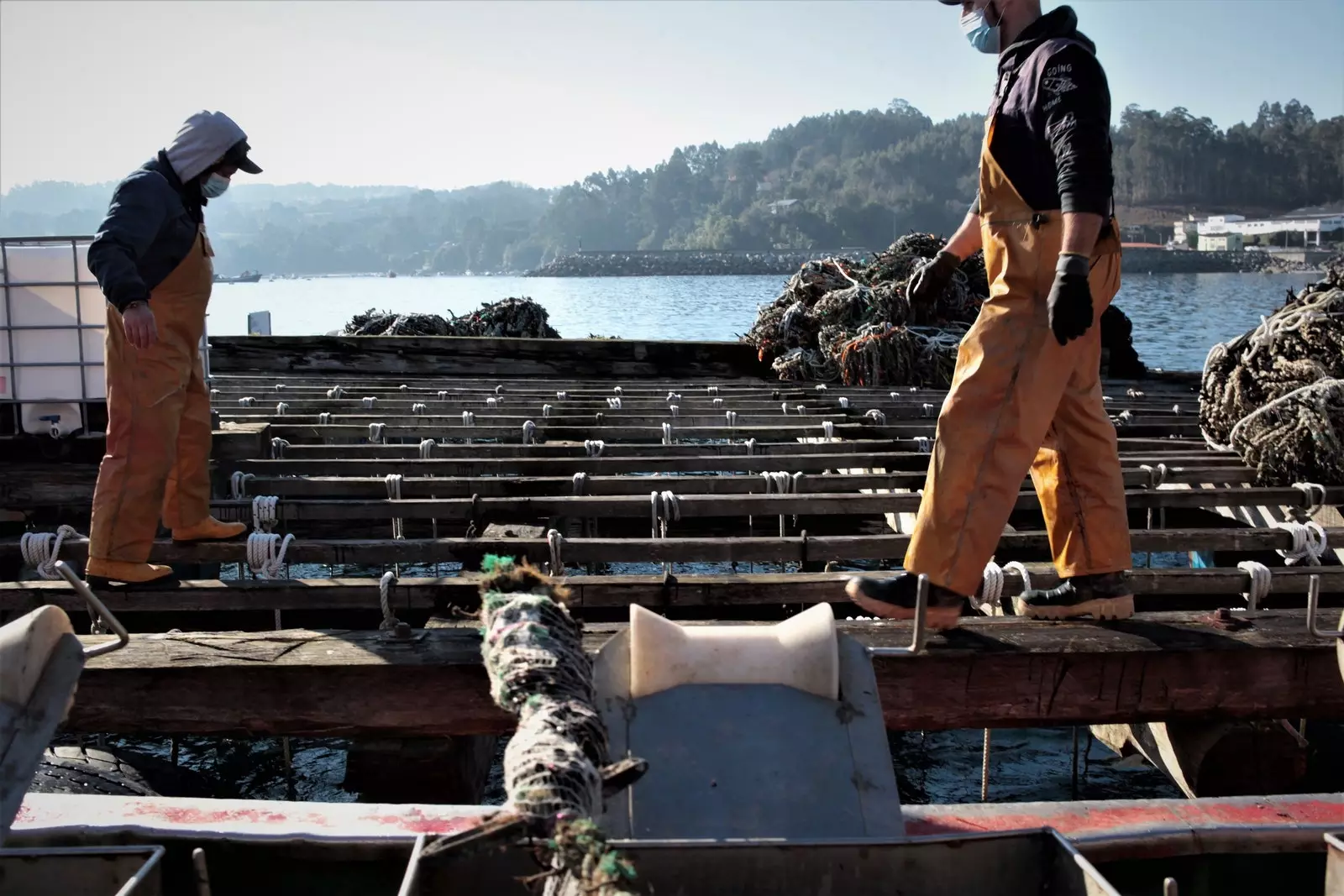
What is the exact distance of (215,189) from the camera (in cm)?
484

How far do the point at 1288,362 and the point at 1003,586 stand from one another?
11.6 ft

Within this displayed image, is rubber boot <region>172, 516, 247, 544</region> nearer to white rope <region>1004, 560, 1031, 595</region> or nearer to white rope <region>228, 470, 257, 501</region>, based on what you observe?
white rope <region>228, 470, 257, 501</region>

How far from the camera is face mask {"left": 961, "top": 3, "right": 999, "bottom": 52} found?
3.86m

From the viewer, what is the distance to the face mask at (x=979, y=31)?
12.7ft

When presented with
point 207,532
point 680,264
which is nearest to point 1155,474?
point 207,532

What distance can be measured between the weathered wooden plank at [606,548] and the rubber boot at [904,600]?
3.57ft

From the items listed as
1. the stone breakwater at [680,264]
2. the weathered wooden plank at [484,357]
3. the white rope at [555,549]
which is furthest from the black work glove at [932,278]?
the stone breakwater at [680,264]

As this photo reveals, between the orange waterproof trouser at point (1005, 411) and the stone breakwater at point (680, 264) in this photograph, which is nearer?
the orange waterproof trouser at point (1005, 411)

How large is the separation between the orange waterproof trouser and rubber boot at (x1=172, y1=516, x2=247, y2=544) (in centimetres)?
301

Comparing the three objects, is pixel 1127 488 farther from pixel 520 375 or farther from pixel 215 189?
pixel 520 375

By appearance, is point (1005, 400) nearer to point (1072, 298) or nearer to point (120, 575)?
point (1072, 298)

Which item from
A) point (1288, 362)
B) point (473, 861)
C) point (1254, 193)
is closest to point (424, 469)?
point (473, 861)

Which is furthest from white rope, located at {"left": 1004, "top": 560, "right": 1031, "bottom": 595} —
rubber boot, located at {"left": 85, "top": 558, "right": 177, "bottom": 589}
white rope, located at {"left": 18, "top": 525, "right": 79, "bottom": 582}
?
white rope, located at {"left": 18, "top": 525, "right": 79, "bottom": 582}

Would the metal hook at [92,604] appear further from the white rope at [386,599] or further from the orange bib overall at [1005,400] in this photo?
the orange bib overall at [1005,400]
